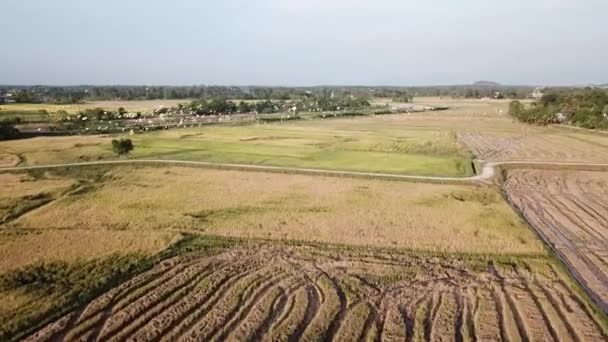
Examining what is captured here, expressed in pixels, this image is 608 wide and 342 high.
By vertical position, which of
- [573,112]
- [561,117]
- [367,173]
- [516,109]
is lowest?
[367,173]

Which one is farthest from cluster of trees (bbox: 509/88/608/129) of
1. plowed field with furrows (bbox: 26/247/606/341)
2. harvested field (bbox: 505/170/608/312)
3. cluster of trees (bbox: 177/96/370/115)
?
plowed field with furrows (bbox: 26/247/606/341)

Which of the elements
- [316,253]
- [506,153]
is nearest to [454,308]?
[316,253]

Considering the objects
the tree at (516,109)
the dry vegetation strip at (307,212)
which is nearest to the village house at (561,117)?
the tree at (516,109)

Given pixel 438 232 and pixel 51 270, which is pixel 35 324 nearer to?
pixel 51 270

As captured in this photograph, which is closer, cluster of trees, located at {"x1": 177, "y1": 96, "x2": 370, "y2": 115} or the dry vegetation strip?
the dry vegetation strip

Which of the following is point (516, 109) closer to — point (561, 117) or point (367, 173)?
point (561, 117)

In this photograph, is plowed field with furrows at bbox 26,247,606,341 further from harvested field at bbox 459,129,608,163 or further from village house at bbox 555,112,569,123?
village house at bbox 555,112,569,123

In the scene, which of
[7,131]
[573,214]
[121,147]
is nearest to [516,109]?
[573,214]
